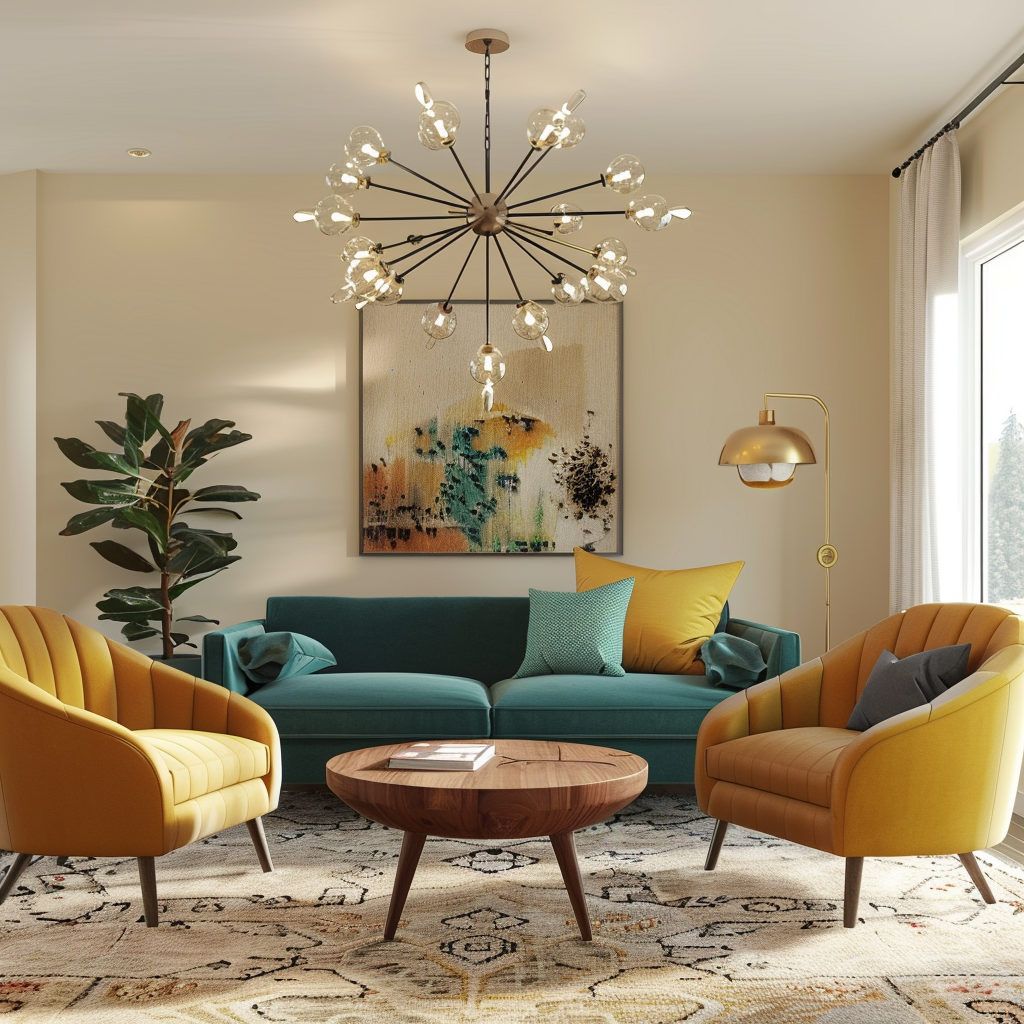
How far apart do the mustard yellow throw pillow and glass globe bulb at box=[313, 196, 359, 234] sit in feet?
6.60

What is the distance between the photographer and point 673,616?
4.16m

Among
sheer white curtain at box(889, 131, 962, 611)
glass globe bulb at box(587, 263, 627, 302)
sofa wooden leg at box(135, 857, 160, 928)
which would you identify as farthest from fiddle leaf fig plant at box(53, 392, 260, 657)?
sheer white curtain at box(889, 131, 962, 611)

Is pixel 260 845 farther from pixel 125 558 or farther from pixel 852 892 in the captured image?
pixel 125 558

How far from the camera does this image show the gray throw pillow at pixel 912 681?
2.90 metres

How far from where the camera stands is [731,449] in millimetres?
4051

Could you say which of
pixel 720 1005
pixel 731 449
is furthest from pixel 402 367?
pixel 720 1005

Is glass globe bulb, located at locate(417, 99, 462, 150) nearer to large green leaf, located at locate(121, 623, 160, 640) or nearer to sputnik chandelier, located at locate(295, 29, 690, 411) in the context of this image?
sputnik chandelier, located at locate(295, 29, 690, 411)

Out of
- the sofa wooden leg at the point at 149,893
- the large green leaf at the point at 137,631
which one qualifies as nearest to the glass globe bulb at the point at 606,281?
the sofa wooden leg at the point at 149,893

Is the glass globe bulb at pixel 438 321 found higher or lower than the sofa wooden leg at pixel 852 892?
higher

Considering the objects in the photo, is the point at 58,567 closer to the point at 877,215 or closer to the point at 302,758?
the point at 302,758

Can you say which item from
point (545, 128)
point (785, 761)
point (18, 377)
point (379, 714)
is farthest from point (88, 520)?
point (785, 761)

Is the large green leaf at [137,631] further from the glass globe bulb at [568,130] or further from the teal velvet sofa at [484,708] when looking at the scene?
the glass globe bulb at [568,130]

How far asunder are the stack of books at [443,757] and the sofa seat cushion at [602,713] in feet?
2.51

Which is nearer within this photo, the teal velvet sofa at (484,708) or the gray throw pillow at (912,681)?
the gray throw pillow at (912,681)
